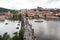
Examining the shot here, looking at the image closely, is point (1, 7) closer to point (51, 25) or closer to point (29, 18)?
point (29, 18)

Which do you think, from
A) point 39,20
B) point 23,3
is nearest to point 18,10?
point 23,3

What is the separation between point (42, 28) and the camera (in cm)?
496

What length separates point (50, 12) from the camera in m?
4.66

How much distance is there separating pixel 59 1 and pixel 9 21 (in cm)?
142

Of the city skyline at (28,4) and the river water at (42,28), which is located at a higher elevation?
the city skyline at (28,4)

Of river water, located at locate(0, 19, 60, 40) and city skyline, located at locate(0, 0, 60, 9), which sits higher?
city skyline, located at locate(0, 0, 60, 9)

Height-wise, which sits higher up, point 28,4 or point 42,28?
point 28,4

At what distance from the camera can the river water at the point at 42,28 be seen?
459cm

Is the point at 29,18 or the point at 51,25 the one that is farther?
the point at 51,25

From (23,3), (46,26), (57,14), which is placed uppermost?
(23,3)

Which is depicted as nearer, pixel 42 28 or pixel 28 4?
pixel 28 4

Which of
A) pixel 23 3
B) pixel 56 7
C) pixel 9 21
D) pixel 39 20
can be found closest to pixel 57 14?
pixel 56 7

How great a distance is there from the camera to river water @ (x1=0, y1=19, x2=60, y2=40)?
4.59m

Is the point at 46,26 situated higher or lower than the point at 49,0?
lower
